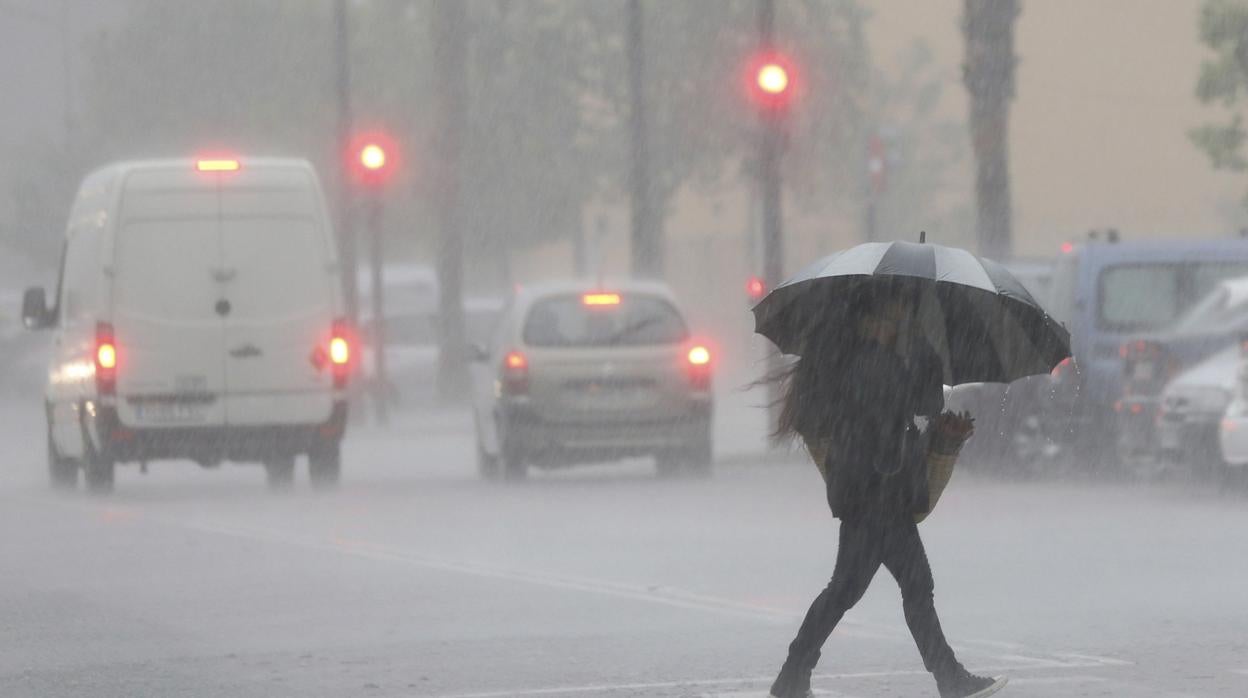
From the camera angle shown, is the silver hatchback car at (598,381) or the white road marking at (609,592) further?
the silver hatchback car at (598,381)

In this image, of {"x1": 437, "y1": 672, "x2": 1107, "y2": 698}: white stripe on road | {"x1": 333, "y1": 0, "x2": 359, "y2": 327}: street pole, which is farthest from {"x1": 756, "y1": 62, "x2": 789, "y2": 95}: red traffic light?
{"x1": 437, "y1": 672, "x2": 1107, "y2": 698}: white stripe on road

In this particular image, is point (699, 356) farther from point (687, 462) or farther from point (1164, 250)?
point (1164, 250)

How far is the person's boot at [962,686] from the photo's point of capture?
8805 millimetres

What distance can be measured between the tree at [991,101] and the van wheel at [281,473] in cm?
814

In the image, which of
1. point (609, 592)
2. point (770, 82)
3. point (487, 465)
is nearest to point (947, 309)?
point (609, 592)

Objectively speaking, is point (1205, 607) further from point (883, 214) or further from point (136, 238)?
point (883, 214)

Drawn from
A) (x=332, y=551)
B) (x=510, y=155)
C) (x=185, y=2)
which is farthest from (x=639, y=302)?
(x=185, y=2)

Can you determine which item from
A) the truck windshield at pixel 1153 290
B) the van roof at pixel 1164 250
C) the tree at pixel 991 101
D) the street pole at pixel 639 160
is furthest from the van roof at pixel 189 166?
the street pole at pixel 639 160

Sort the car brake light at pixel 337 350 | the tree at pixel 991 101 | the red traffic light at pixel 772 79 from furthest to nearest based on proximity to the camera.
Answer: the tree at pixel 991 101 < the red traffic light at pixel 772 79 < the car brake light at pixel 337 350

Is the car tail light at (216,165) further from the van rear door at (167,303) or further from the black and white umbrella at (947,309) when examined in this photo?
the black and white umbrella at (947,309)

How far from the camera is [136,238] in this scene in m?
20.7

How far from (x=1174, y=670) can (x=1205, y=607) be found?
2.17 metres

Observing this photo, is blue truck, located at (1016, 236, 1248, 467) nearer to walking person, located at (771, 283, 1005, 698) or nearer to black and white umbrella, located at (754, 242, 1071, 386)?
black and white umbrella, located at (754, 242, 1071, 386)

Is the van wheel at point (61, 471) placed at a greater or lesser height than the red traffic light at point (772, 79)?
lesser
